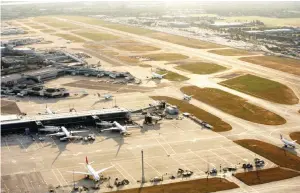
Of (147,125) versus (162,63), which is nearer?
(147,125)

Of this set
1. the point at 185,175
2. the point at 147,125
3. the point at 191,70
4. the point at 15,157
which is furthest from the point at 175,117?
the point at 191,70

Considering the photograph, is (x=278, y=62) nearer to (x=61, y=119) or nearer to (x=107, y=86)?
(x=107, y=86)

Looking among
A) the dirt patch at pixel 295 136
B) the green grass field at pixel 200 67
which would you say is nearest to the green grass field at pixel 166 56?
the green grass field at pixel 200 67

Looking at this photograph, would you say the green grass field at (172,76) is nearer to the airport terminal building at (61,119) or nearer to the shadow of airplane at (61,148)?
the airport terminal building at (61,119)

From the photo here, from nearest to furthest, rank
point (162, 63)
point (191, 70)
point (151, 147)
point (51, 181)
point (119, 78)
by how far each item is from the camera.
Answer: point (51, 181), point (151, 147), point (119, 78), point (191, 70), point (162, 63)

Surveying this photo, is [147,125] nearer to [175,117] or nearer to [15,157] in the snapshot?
[175,117]

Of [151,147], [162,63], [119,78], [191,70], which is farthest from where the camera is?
[162,63]
